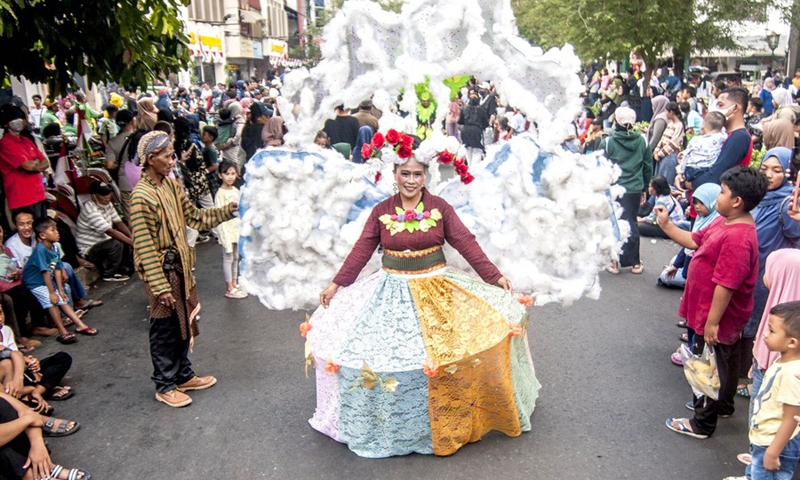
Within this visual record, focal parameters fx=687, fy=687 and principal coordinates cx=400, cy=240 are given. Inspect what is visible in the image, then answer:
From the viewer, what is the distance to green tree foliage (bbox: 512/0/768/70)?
57.7 ft

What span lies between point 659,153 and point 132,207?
24.0 ft

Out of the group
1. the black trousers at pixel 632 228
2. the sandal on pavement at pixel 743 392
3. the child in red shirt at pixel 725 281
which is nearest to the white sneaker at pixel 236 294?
the black trousers at pixel 632 228

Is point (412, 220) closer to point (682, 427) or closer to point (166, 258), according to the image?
point (166, 258)

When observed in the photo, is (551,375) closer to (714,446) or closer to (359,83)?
(714,446)

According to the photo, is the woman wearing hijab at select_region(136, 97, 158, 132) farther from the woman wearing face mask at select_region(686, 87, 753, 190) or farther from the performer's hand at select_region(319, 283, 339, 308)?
the woman wearing face mask at select_region(686, 87, 753, 190)

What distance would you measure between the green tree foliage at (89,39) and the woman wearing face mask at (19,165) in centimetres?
55

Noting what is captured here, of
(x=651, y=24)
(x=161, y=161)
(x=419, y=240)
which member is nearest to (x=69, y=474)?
(x=161, y=161)

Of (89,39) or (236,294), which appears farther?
(236,294)

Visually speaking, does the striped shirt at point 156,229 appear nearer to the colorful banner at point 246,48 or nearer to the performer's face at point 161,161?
the performer's face at point 161,161

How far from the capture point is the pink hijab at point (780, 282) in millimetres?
3924

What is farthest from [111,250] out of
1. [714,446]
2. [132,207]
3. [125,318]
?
[714,446]

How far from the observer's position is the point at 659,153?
9.39 m

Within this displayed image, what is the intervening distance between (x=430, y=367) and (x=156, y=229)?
208 cm

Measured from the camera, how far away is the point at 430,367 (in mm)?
3762
